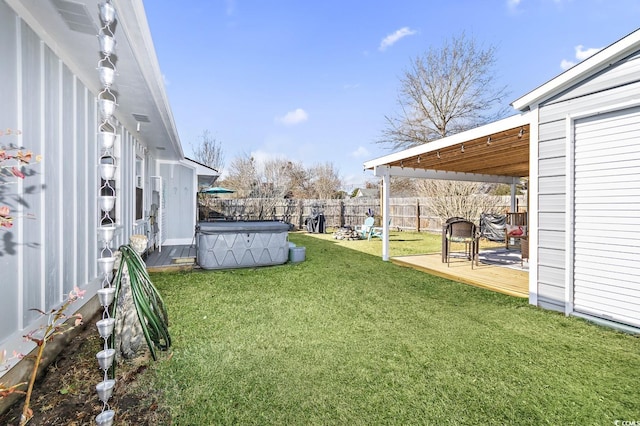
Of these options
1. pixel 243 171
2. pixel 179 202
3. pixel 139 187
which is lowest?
pixel 179 202

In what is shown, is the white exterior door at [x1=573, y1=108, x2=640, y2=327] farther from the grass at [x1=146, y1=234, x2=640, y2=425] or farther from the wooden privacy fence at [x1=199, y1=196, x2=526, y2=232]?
the wooden privacy fence at [x1=199, y1=196, x2=526, y2=232]

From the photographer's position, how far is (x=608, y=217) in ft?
11.1

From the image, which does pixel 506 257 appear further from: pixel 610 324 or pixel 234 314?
pixel 234 314

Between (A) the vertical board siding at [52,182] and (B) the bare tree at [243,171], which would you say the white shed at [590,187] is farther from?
(B) the bare tree at [243,171]

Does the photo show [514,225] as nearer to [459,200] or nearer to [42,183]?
[459,200]

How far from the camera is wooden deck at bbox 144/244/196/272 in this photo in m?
6.00

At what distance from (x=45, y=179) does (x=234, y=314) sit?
7.52 ft

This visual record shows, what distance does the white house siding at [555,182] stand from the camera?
3.54m

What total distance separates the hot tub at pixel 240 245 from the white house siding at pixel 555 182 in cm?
452

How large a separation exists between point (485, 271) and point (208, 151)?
20.9m

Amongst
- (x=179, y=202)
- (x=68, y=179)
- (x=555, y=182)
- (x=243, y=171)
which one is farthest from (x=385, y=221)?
(x=243, y=171)

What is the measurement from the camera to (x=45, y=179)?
8.75ft

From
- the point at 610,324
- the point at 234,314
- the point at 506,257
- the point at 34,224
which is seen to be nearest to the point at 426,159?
the point at 506,257

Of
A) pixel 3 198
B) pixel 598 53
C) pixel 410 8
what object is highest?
pixel 410 8
